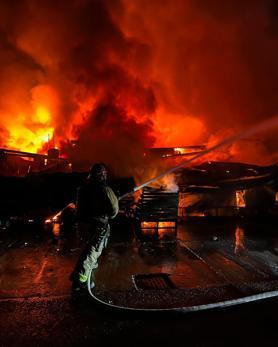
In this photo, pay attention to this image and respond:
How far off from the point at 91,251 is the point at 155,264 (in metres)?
1.80

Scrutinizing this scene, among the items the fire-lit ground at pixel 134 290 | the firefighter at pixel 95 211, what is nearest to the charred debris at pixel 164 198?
the fire-lit ground at pixel 134 290

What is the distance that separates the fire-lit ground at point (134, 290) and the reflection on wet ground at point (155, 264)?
17 millimetres

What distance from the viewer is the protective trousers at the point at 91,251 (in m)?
3.97

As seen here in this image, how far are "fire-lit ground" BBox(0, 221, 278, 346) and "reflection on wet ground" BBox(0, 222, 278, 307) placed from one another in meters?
0.02

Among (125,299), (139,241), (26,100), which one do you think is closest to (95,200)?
(125,299)

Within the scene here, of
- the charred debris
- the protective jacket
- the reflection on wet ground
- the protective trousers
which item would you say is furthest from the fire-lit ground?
the charred debris

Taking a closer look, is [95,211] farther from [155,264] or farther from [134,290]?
[155,264]

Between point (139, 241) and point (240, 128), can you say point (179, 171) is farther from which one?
point (240, 128)

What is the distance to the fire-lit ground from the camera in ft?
9.55

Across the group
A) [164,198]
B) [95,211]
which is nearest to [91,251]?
[95,211]

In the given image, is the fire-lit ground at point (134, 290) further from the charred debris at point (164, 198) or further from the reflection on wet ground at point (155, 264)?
the charred debris at point (164, 198)

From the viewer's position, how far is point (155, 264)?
5340 millimetres

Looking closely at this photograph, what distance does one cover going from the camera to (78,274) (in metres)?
3.95

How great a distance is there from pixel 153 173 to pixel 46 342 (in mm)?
8716
